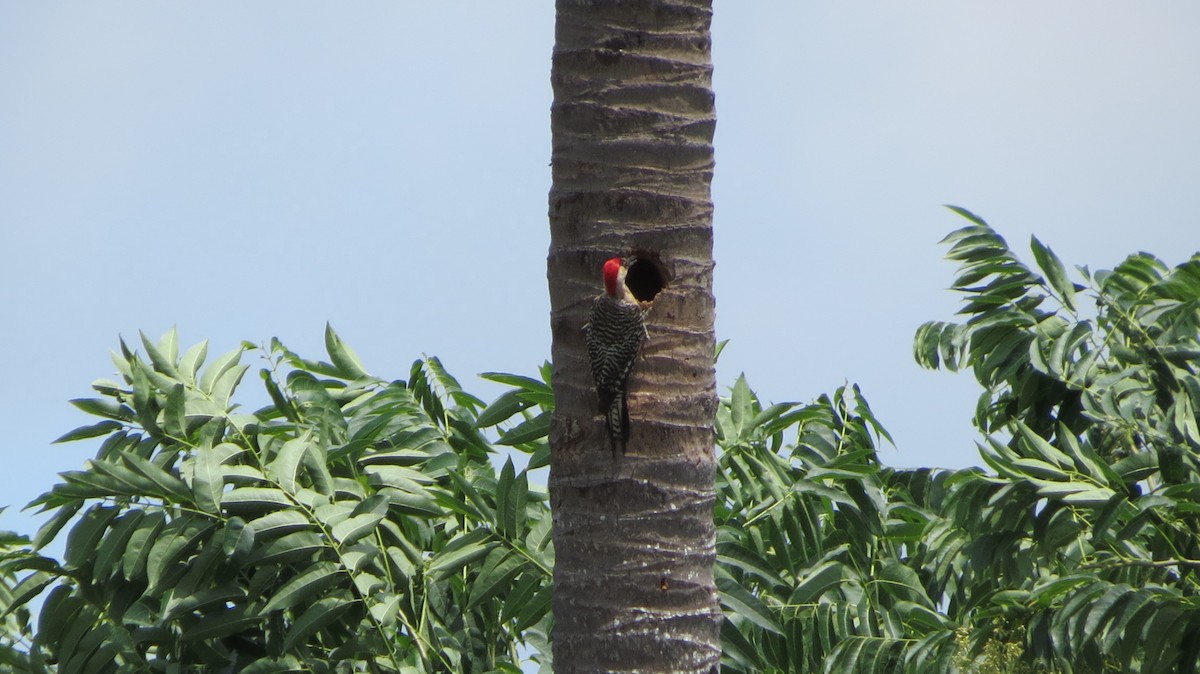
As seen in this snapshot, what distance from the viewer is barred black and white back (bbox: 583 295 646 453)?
369cm

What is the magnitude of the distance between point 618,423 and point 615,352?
197 millimetres

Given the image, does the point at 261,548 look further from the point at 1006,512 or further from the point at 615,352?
the point at 1006,512

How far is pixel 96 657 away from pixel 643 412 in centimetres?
251

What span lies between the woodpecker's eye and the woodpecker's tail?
0.34 meters

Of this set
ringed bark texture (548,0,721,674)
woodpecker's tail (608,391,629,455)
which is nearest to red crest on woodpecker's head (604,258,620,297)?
ringed bark texture (548,0,721,674)

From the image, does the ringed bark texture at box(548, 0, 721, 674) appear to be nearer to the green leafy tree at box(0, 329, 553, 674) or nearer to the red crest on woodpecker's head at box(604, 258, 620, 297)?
the red crest on woodpecker's head at box(604, 258, 620, 297)

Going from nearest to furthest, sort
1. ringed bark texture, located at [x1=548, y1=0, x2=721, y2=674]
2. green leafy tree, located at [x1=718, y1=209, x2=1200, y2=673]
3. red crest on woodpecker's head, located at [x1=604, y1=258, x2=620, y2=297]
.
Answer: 1. ringed bark texture, located at [x1=548, y1=0, x2=721, y2=674]
2. red crest on woodpecker's head, located at [x1=604, y1=258, x2=620, y2=297]
3. green leafy tree, located at [x1=718, y1=209, x2=1200, y2=673]

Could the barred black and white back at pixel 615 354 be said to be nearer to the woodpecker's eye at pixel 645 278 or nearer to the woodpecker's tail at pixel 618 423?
the woodpecker's tail at pixel 618 423

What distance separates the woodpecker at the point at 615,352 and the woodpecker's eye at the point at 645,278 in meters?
0.14

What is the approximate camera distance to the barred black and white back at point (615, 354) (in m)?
3.69

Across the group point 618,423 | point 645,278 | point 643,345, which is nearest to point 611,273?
point 645,278

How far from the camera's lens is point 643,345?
12.2 ft

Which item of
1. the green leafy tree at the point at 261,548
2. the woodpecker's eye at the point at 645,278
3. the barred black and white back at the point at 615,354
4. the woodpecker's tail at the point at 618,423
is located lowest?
the green leafy tree at the point at 261,548

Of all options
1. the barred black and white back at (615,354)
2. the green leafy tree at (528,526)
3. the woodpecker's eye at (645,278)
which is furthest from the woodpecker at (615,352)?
the green leafy tree at (528,526)
